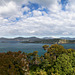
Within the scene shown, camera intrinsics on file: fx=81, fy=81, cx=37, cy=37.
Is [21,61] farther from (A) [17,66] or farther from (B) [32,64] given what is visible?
(B) [32,64]

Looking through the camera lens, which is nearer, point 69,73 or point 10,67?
point 10,67

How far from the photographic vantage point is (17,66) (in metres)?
17.1

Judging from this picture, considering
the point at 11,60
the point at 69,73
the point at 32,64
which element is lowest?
the point at 69,73

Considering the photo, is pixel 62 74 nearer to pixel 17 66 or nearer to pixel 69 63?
pixel 69 63

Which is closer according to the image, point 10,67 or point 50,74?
point 10,67

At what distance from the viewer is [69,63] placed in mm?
22672

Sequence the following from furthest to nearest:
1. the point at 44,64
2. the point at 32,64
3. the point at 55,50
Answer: the point at 55,50 < the point at 32,64 < the point at 44,64

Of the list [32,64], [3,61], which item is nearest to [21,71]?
[3,61]

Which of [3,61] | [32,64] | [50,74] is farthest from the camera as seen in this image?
[32,64]

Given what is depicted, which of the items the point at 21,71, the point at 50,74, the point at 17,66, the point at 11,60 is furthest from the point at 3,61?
the point at 50,74

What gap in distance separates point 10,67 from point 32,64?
28.2 feet

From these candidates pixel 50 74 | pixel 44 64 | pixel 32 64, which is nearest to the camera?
pixel 50 74

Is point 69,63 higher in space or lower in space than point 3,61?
lower

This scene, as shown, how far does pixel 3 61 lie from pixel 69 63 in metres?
17.2
